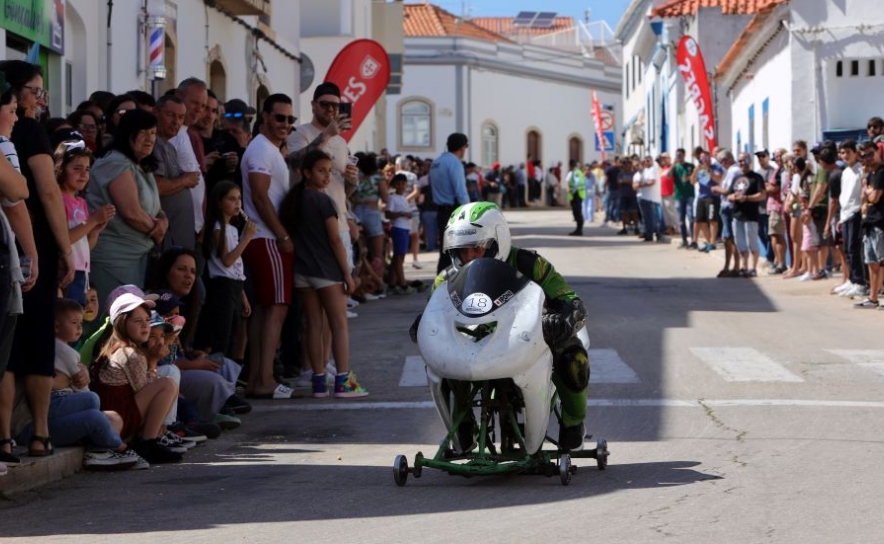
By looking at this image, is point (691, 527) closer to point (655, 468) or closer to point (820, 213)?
point (655, 468)

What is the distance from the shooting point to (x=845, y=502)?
771 cm

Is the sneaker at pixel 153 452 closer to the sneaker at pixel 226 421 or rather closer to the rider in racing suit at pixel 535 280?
the sneaker at pixel 226 421

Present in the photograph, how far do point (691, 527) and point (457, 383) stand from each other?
5.39 feet

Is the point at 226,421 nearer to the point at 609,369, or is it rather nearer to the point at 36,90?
the point at 36,90

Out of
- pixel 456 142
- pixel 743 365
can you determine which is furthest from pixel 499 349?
pixel 456 142

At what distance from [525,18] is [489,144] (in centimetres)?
2508

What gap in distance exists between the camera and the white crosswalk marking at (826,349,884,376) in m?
13.7

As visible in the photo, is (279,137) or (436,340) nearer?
(436,340)

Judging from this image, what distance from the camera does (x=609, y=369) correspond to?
45.2ft

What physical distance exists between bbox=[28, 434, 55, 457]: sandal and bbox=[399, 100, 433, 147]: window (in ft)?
215

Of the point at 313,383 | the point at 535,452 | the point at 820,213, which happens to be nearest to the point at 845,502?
the point at 535,452

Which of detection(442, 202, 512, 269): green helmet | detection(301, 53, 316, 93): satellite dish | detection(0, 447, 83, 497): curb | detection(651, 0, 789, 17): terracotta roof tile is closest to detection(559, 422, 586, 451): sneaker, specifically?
detection(442, 202, 512, 269): green helmet

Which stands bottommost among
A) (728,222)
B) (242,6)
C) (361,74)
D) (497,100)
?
(728,222)

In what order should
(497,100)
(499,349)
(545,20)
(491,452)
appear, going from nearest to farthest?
(499,349) → (491,452) → (497,100) → (545,20)
